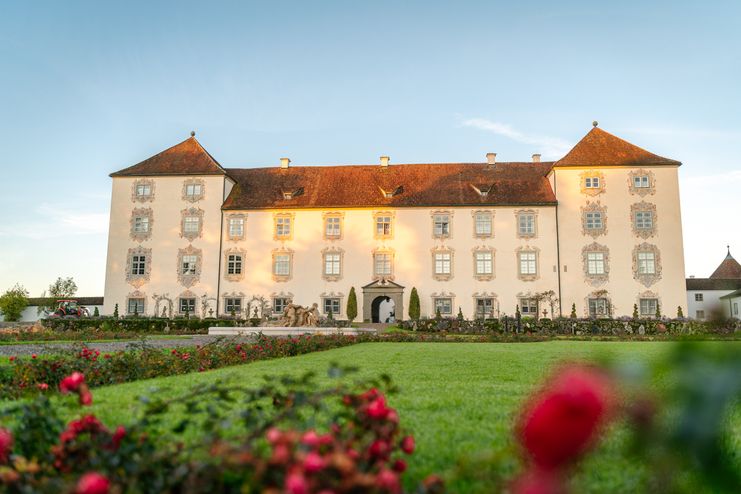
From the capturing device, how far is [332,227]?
34.7 m

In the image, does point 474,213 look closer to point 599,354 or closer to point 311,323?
point 311,323

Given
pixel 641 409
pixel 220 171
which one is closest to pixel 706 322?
pixel 641 409

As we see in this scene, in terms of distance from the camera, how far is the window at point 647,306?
3203cm

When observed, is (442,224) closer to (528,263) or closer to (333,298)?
(528,263)

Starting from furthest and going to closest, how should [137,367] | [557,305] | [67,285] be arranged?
1. [67,285]
2. [557,305]
3. [137,367]

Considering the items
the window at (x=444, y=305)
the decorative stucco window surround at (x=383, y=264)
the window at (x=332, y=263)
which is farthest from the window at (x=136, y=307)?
the window at (x=444, y=305)

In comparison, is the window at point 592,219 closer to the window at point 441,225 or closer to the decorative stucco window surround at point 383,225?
the window at point 441,225

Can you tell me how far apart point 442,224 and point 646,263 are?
438 inches

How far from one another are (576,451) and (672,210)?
36.1m

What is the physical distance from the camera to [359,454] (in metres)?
2.00

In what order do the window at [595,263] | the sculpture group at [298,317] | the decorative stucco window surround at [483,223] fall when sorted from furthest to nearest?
1. the decorative stucco window surround at [483,223]
2. the window at [595,263]
3. the sculpture group at [298,317]

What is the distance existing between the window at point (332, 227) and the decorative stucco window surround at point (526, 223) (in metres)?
10.0

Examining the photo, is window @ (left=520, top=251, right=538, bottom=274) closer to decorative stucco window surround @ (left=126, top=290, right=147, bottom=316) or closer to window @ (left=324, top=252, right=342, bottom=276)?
window @ (left=324, top=252, right=342, bottom=276)

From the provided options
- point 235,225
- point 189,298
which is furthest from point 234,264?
point 189,298
